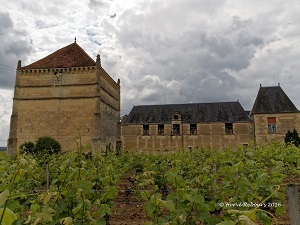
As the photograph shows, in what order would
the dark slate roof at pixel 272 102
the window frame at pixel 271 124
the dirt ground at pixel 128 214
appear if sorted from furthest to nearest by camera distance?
the dark slate roof at pixel 272 102 < the window frame at pixel 271 124 < the dirt ground at pixel 128 214

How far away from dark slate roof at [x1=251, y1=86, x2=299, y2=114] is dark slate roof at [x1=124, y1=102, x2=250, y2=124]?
6.22 feet

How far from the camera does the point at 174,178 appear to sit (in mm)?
3338

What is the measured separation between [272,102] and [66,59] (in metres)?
23.7

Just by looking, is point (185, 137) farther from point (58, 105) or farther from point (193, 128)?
point (58, 105)

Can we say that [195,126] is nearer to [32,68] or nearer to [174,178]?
[32,68]

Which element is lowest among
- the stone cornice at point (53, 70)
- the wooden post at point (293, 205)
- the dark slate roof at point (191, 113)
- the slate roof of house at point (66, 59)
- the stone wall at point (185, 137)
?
the wooden post at point (293, 205)

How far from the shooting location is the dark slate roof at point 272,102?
2860 centimetres

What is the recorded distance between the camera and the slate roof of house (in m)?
25.2

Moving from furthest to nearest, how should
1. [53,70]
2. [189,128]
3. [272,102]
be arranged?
[189,128] → [272,102] → [53,70]

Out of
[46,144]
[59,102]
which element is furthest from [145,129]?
[46,144]

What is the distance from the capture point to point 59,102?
25.0 m

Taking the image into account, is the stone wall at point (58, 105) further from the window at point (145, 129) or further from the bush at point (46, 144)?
the window at point (145, 129)

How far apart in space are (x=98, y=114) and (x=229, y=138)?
614 inches

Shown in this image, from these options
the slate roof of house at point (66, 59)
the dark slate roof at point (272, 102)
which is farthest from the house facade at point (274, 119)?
the slate roof of house at point (66, 59)
